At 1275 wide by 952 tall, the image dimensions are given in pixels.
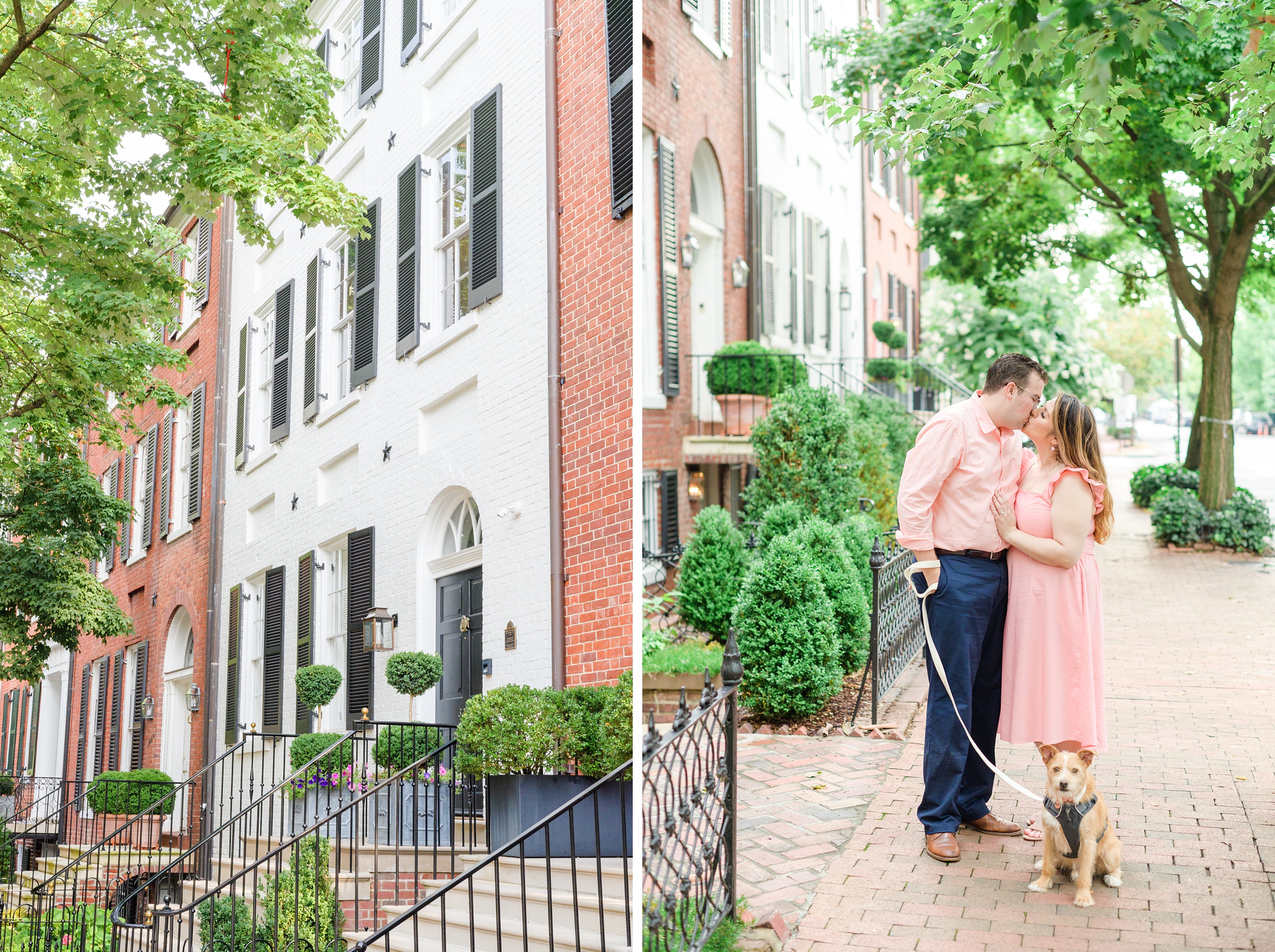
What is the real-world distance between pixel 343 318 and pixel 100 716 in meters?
2.09

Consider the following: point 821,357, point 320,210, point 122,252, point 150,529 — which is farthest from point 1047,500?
point 122,252

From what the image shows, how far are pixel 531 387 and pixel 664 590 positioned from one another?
119 inches

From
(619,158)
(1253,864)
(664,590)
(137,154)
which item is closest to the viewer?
(1253,864)

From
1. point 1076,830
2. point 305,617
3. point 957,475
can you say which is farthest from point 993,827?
point 305,617

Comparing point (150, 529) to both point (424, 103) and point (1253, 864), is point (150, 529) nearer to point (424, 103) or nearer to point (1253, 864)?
point (424, 103)

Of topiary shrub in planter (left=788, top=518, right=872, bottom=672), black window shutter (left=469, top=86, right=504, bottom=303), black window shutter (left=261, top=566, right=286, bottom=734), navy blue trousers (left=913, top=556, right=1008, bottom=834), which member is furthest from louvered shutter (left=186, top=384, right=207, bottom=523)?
topiary shrub in planter (left=788, top=518, right=872, bottom=672)

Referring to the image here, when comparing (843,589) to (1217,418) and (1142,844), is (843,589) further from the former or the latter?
(1142,844)

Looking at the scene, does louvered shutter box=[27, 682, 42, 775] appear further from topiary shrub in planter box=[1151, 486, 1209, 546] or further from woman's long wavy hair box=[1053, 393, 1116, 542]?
topiary shrub in planter box=[1151, 486, 1209, 546]

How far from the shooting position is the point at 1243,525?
21.6 feet

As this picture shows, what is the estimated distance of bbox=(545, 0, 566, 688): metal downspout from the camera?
8.22 feet

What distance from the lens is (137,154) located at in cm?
604

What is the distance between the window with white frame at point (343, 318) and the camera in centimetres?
329

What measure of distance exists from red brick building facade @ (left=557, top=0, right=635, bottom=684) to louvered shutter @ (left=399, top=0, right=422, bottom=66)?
0.88 meters

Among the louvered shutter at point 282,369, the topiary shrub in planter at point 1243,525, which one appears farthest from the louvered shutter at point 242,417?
the topiary shrub in planter at point 1243,525
